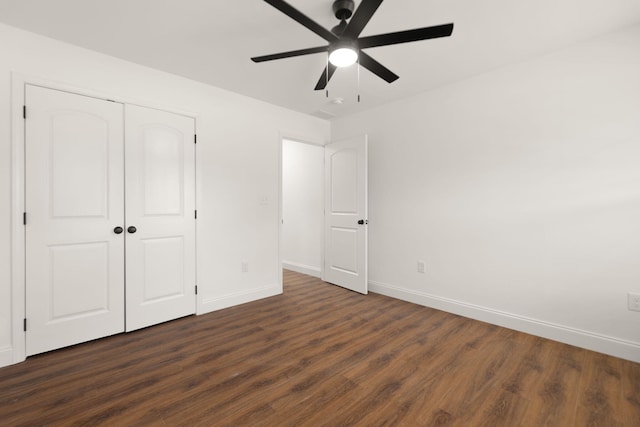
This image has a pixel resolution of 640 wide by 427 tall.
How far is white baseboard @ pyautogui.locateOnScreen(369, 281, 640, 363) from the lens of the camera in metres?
2.20

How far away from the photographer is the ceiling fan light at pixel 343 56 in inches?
70.9

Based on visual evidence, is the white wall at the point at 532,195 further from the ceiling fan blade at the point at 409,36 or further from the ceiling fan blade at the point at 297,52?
the ceiling fan blade at the point at 297,52

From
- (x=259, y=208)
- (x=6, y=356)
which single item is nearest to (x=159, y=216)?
(x=259, y=208)

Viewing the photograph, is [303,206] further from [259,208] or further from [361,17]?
[361,17]

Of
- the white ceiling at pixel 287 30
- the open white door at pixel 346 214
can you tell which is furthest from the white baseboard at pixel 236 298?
the white ceiling at pixel 287 30

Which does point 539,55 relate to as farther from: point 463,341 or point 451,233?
point 463,341

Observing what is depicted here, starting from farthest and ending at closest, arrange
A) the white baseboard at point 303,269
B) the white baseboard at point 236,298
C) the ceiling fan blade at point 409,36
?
the white baseboard at point 303,269 < the white baseboard at point 236,298 < the ceiling fan blade at point 409,36

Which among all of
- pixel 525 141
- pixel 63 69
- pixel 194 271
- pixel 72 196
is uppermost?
pixel 63 69

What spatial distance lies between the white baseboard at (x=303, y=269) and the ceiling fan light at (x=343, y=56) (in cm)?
340

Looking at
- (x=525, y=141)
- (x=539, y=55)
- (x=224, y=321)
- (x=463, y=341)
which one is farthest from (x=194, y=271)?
(x=539, y=55)

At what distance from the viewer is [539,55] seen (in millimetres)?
2553

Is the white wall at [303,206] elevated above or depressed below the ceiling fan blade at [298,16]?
below

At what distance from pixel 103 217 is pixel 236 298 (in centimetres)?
161

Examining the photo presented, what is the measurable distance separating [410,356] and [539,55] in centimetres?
289
